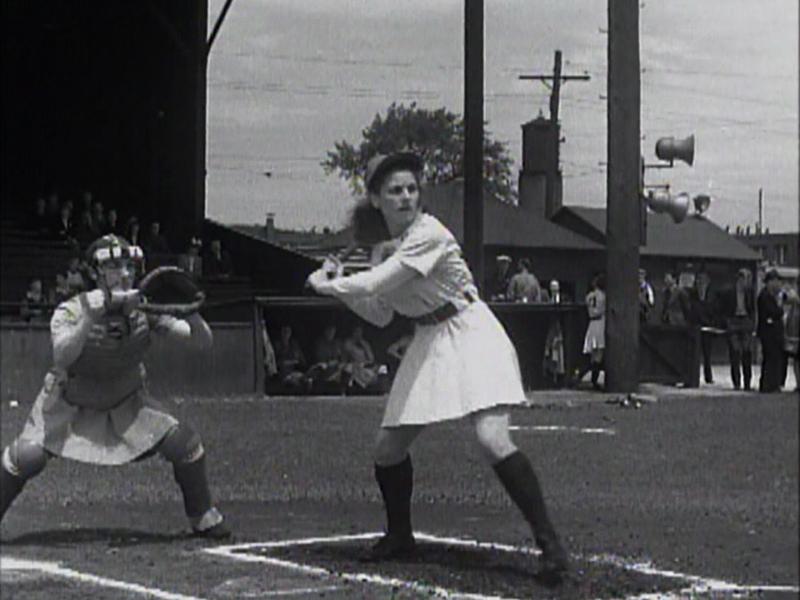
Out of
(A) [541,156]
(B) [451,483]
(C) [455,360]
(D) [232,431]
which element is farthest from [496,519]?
(A) [541,156]

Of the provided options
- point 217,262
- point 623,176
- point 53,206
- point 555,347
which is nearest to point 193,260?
point 217,262

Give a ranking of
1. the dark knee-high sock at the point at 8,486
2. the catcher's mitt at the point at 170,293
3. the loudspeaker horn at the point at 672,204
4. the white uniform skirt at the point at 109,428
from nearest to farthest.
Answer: the loudspeaker horn at the point at 672,204 → the catcher's mitt at the point at 170,293 → the white uniform skirt at the point at 109,428 → the dark knee-high sock at the point at 8,486

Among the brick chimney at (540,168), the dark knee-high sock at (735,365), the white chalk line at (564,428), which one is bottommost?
the white chalk line at (564,428)

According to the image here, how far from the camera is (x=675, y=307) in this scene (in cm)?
241

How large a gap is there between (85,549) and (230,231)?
1.40 metres

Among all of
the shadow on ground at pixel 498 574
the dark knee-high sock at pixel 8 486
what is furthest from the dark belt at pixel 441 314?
the dark knee-high sock at pixel 8 486

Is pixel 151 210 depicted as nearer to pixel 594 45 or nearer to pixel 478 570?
pixel 478 570

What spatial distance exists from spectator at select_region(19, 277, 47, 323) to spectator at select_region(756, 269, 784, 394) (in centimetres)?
171

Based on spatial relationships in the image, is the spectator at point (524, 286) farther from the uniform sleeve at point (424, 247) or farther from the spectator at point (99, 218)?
the spectator at point (99, 218)

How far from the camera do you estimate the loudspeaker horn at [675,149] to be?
2152mm

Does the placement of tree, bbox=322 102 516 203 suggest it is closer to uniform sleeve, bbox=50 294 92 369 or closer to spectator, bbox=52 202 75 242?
spectator, bbox=52 202 75 242

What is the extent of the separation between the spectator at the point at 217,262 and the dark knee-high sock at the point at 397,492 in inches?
17.2

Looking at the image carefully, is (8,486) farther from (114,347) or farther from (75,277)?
(75,277)

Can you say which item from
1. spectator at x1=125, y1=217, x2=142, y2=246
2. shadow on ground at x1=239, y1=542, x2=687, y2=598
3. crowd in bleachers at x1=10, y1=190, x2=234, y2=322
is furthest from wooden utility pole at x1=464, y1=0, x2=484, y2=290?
spectator at x1=125, y1=217, x2=142, y2=246
